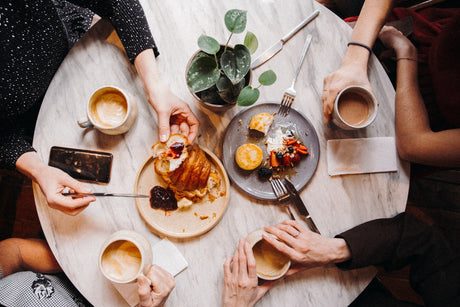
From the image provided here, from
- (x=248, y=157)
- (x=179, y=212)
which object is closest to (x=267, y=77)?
(x=248, y=157)

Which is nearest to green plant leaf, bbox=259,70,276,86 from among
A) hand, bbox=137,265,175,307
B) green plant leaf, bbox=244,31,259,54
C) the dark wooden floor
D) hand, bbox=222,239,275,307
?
green plant leaf, bbox=244,31,259,54

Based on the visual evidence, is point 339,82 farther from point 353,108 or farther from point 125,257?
point 125,257

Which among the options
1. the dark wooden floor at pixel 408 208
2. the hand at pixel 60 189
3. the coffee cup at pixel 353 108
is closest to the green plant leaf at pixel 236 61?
the coffee cup at pixel 353 108

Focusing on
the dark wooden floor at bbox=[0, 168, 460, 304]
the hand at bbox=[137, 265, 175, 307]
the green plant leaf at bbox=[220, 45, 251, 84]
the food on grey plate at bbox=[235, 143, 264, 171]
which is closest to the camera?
the green plant leaf at bbox=[220, 45, 251, 84]

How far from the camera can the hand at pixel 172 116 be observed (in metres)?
1.27

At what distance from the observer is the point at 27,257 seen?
144 cm

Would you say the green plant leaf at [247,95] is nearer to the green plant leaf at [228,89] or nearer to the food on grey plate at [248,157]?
the green plant leaf at [228,89]

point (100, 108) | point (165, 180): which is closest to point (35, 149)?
point (100, 108)

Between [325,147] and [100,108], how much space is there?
1.14 metres

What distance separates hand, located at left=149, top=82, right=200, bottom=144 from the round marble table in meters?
0.08

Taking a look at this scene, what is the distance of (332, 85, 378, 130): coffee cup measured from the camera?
123cm

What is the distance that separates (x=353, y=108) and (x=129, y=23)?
1167 mm

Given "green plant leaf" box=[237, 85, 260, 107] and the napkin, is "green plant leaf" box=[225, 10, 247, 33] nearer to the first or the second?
"green plant leaf" box=[237, 85, 260, 107]

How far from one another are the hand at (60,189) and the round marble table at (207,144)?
0.31 feet
